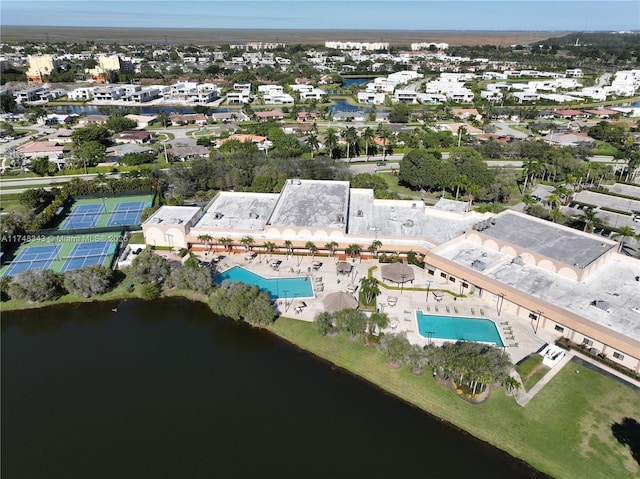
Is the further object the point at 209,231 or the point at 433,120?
the point at 433,120

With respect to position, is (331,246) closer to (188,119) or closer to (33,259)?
(33,259)

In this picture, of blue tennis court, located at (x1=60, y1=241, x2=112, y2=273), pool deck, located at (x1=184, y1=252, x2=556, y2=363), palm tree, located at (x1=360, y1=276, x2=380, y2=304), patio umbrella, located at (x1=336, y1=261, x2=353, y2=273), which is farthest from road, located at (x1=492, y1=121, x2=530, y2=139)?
blue tennis court, located at (x1=60, y1=241, x2=112, y2=273)

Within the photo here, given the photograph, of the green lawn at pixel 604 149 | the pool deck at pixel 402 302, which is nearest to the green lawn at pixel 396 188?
the pool deck at pixel 402 302

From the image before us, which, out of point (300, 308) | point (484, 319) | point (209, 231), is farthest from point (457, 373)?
point (209, 231)

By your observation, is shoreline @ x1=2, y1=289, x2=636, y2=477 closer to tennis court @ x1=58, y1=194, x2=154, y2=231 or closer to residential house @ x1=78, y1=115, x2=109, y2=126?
tennis court @ x1=58, y1=194, x2=154, y2=231

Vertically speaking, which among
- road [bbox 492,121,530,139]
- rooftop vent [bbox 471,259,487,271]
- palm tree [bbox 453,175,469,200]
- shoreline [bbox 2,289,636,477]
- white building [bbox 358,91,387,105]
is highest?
white building [bbox 358,91,387,105]

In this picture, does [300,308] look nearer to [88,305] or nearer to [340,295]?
[340,295]

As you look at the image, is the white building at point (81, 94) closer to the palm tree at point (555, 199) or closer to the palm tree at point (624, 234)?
the palm tree at point (555, 199)
